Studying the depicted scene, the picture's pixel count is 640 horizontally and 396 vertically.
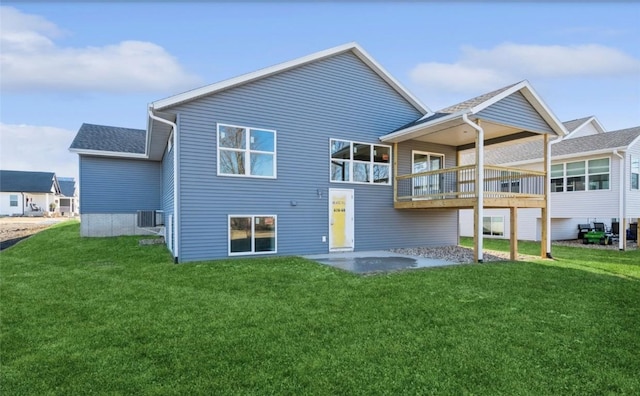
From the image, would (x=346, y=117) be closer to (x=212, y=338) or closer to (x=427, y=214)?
(x=427, y=214)

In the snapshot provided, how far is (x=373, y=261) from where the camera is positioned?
9.42 m

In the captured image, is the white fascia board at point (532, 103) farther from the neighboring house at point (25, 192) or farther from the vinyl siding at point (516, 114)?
the neighboring house at point (25, 192)

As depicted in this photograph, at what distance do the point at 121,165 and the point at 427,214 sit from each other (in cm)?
1388

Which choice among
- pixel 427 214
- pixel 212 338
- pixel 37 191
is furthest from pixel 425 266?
pixel 37 191

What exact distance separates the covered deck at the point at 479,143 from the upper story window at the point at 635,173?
659 centimetres

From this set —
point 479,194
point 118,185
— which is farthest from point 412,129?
point 118,185

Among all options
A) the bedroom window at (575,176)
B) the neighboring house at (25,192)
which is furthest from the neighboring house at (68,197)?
the bedroom window at (575,176)

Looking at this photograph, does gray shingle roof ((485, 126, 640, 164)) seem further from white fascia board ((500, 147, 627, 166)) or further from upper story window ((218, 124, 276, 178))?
upper story window ((218, 124, 276, 178))

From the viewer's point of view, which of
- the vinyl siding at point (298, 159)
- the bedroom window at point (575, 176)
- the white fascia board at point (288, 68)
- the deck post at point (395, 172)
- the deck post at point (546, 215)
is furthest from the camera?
the bedroom window at point (575, 176)

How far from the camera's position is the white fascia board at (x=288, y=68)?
8930mm

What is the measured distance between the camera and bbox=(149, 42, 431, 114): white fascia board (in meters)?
8.93

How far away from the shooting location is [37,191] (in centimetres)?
4088

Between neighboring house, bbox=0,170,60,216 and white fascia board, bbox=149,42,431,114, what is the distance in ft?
141

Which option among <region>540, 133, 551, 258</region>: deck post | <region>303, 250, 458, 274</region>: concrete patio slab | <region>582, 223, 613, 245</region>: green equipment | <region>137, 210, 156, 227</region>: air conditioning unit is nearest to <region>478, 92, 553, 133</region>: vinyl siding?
<region>540, 133, 551, 258</region>: deck post
